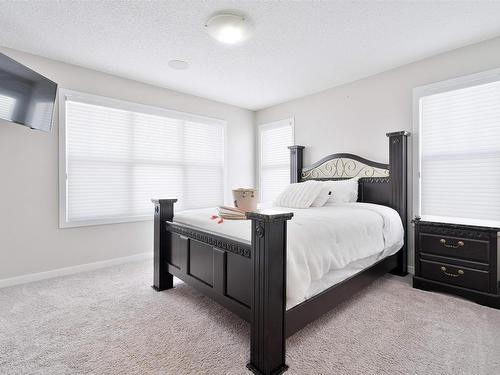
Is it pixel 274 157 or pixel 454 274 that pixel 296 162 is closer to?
pixel 274 157

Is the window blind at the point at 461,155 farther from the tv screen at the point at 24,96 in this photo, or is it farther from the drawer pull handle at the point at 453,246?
the tv screen at the point at 24,96

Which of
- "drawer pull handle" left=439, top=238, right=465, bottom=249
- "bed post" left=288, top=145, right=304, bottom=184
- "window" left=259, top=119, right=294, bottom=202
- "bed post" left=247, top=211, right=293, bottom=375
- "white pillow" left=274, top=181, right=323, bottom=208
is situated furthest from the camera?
"window" left=259, top=119, right=294, bottom=202

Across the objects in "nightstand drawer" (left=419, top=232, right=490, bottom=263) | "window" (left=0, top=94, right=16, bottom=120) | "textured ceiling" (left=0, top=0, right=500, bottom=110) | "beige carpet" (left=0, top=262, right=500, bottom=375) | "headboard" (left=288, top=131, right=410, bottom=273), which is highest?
"textured ceiling" (left=0, top=0, right=500, bottom=110)

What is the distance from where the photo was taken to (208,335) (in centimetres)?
182

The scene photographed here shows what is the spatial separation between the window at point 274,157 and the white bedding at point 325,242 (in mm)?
2091

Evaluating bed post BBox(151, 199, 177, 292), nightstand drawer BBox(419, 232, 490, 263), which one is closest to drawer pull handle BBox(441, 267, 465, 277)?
nightstand drawer BBox(419, 232, 490, 263)

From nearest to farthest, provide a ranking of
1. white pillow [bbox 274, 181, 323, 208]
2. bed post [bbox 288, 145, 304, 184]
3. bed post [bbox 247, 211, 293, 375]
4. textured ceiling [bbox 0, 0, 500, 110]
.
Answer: bed post [bbox 247, 211, 293, 375], textured ceiling [bbox 0, 0, 500, 110], white pillow [bbox 274, 181, 323, 208], bed post [bbox 288, 145, 304, 184]

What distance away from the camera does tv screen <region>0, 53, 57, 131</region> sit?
2.22 m

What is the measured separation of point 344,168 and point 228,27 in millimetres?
2417

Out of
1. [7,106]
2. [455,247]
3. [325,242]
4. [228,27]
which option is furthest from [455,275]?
[7,106]

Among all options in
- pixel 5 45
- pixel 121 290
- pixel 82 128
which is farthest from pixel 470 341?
pixel 5 45

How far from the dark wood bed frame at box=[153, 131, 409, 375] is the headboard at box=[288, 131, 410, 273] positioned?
12 mm

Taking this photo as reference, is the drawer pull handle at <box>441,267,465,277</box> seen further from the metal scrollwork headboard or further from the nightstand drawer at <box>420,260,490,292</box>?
the metal scrollwork headboard

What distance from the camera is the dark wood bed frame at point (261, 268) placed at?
1424 mm
